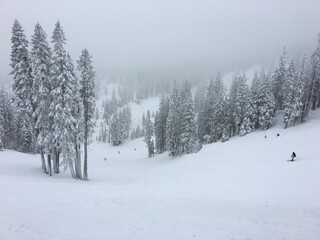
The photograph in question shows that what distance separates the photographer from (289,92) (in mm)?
49750

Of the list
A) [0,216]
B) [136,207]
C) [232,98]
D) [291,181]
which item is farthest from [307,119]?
[0,216]

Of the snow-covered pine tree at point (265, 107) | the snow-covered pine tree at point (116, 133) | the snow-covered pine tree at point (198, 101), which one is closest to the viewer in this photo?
the snow-covered pine tree at point (265, 107)

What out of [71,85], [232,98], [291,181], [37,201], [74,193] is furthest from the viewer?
[232,98]

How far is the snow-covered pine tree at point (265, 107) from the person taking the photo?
165 feet

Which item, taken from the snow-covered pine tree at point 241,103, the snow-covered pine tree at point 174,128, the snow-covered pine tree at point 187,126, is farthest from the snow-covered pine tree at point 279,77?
the snow-covered pine tree at point 174,128

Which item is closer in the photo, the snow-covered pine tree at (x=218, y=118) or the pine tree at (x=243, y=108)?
the pine tree at (x=243, y=108)

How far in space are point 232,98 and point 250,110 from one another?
22.0 feet

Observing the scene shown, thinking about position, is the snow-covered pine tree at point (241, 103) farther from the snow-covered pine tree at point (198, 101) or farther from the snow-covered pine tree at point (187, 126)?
the snow-covered pine tree at point (198, 101)

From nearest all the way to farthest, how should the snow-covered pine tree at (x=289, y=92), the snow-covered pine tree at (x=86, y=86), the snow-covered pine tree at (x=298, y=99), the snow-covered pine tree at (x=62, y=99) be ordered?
the snow-covered pine tree at (x=62, y=99)
the snow-covered pine tree at (x=86, y=86)
the snow-covered pine tree at (x=298, y=99)
the snow-covered pine tree at (x=289, y=92)

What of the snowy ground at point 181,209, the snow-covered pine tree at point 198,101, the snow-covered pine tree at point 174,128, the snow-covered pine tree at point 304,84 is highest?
the snow-covered pine tree at point 198,101

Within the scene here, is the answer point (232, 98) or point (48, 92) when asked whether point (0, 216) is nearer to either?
point (48, 92)

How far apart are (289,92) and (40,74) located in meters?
50.0

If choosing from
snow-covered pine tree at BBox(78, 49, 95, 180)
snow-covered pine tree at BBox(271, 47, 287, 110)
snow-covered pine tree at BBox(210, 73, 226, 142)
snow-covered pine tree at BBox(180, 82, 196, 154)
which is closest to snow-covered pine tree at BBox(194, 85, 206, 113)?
snow-covered pine tree at BBox(210, 73, 226, 142)

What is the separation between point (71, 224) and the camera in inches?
→ 476
